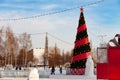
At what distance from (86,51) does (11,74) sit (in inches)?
310

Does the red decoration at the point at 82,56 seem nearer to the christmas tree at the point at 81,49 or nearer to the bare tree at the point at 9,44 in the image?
the christmas tree at the point at 81,49

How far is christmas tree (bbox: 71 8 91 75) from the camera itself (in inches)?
1098

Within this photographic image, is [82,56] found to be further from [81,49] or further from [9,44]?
[9,44]

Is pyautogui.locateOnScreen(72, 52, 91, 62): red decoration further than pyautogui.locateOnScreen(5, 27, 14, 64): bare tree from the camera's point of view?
No

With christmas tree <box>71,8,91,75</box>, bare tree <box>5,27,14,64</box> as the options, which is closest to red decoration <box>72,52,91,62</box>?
christmas tree <box>71,8,91,75</box>

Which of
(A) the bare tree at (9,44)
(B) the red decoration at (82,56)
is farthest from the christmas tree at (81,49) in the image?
(A) the bare tree at (9,44)

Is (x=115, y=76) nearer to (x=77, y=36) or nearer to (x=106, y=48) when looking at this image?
(x=106, y=48)

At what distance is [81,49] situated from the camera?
28125 millimetres

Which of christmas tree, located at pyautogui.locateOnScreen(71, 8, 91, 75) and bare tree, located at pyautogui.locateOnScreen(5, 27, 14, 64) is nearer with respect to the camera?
A: christmas tree, located at pyautogui.locateOnScreen(71, 8, 91, 75)

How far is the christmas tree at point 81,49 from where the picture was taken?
27891 mm

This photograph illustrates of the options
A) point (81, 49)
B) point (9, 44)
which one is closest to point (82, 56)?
point (81, 49)

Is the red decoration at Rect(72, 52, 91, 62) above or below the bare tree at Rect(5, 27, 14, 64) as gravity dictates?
below

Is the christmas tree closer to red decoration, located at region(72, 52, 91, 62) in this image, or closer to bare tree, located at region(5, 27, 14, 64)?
red decoration, located at region(72, 52, 91, 62)

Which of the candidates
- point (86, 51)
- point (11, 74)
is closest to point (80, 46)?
point (86, 51)
